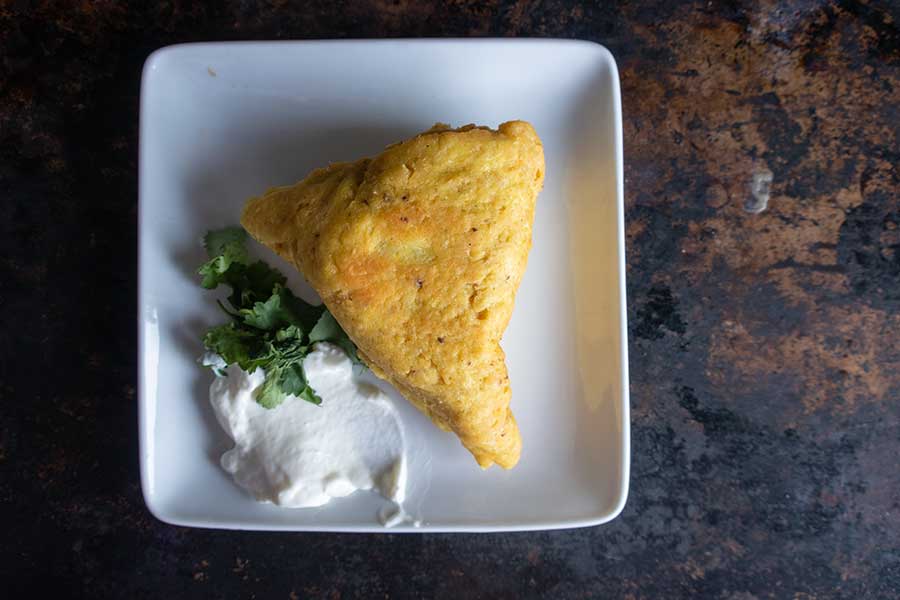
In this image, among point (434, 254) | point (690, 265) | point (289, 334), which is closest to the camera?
point (434, 254)

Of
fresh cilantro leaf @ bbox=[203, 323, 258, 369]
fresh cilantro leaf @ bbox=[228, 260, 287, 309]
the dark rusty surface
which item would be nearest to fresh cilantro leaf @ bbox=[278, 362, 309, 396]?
fresh cilantro leaf @ bbox=[203, 323, 258, 369]

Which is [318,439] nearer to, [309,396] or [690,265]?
[309,396]

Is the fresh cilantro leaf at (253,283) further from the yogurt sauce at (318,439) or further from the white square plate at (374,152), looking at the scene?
the yogurt sauce at (318,439)

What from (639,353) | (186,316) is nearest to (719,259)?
(639,353)

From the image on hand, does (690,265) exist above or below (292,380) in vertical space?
above

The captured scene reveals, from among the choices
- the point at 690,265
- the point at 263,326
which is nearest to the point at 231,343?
the point at 263,326

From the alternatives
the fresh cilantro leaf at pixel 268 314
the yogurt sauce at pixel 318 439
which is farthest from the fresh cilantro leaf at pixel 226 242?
the yogurt sauce at pixel 318 439
